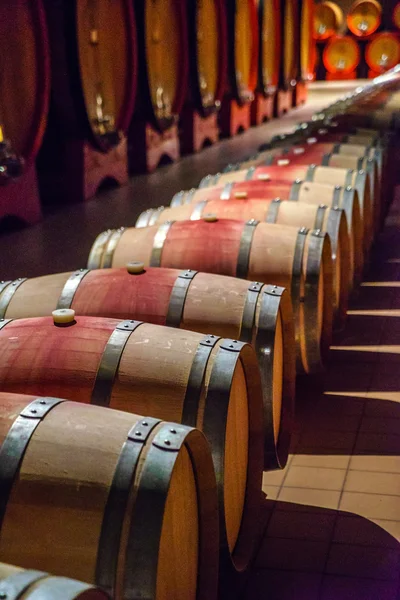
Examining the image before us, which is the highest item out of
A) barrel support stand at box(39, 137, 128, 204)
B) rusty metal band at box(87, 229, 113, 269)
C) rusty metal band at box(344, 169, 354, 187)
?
rusty metal band at box(87, 229, 113, 269)

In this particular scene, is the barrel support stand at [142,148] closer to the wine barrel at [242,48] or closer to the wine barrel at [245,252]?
the wine barrel at [242,48]

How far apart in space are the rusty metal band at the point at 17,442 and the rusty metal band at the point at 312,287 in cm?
146

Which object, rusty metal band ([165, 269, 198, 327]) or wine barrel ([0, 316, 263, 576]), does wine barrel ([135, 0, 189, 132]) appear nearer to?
rusty metal band ([165, 269, 198, 327])

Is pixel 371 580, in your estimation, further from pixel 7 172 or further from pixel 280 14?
pixel 280 14

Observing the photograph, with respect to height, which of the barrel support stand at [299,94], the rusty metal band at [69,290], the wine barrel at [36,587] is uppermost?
the wine barrel at [36,587]

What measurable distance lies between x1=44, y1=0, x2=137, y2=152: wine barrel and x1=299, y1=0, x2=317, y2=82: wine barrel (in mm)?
8151

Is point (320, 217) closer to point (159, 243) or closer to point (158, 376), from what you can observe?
point (159, 243)

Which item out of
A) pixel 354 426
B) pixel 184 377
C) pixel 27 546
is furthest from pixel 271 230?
pixel 27 546

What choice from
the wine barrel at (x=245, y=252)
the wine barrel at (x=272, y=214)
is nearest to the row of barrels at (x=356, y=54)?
the wine barrel at (x=272, y=214)

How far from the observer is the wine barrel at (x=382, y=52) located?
724 inches

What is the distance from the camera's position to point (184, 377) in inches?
70.9

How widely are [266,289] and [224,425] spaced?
27.2 inches

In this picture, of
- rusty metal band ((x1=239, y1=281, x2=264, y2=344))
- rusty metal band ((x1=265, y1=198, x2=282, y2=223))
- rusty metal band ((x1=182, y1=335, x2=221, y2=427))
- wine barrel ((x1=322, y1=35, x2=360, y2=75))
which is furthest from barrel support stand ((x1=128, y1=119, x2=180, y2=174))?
wine barrel ((x1=322, y1=35, x2=360, y2=75))

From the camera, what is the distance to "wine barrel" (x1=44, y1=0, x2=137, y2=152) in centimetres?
475
